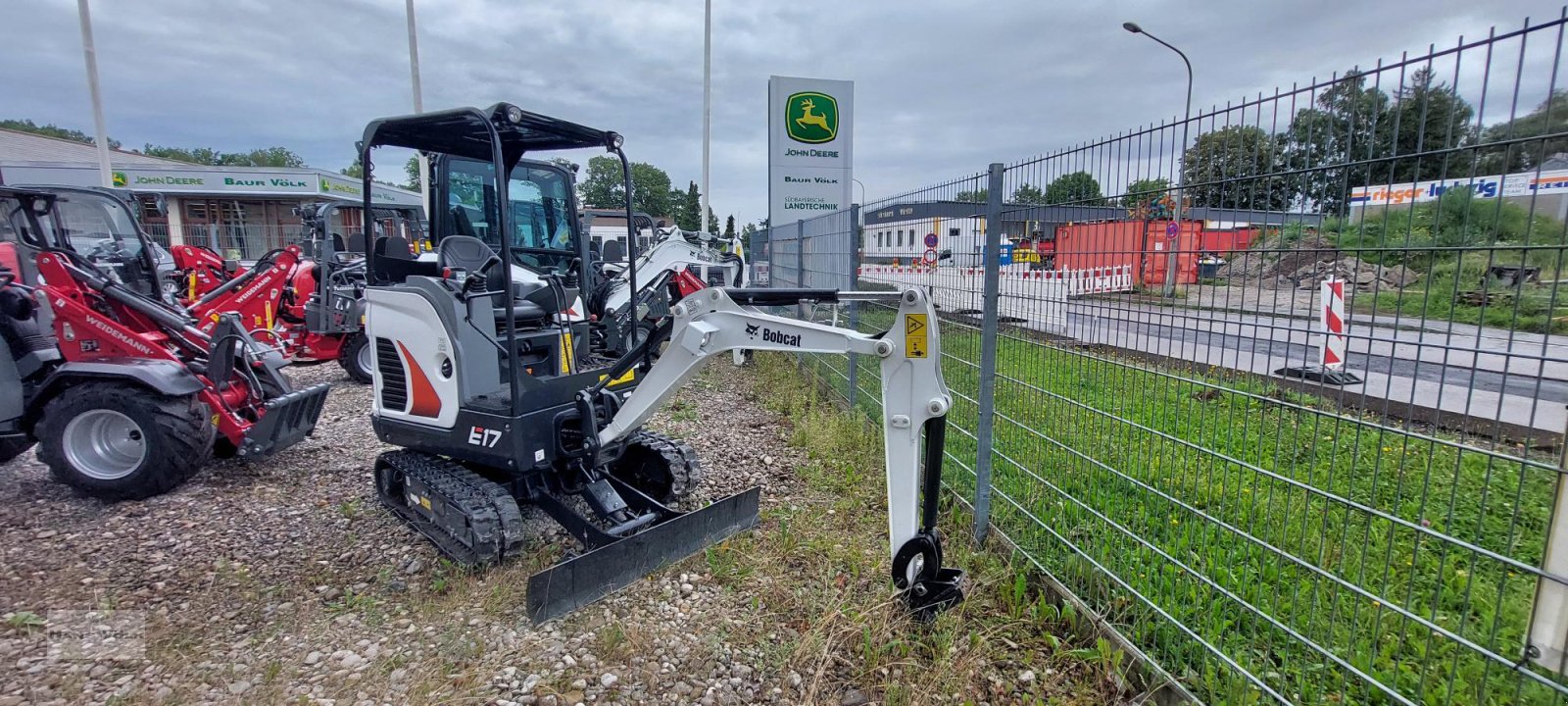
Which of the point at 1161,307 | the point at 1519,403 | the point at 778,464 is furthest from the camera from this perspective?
the point at 778,464

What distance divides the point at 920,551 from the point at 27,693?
3480mm

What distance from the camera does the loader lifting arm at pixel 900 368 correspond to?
9.12 feet

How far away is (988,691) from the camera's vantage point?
109 inches

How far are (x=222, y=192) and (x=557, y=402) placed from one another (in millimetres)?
32760

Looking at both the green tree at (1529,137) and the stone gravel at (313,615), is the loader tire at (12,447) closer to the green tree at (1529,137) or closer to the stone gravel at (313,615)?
the stone gravel at (313,615)

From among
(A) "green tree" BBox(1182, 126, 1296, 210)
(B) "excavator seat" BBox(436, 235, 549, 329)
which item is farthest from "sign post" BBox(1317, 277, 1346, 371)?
(B) "excavator seat" BBox(436, 235, 549, 329)

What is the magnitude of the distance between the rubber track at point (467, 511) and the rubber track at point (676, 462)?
917mm

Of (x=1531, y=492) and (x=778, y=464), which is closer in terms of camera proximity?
(x=1531, y=492)

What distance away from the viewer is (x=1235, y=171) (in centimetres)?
232

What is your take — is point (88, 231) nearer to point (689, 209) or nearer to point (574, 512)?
point (574, 512)

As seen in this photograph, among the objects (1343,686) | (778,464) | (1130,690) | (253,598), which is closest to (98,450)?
(253,598)

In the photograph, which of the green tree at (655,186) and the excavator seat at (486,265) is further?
the green tree at (655,186)

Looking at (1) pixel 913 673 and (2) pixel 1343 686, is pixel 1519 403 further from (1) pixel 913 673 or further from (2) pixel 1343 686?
(1) pixel 913 673

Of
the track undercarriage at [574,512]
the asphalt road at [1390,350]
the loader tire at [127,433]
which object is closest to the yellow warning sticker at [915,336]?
the asphalt road at [1390,350]
